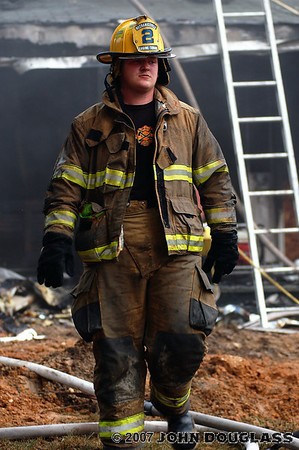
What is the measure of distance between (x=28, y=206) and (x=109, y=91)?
24.0 ft

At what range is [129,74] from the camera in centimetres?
425

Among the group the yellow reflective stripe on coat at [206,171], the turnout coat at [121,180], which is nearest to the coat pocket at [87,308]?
the turnout coat at [121,180]

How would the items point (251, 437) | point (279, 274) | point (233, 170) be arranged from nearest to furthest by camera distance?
point (251, 437) < point (279, 274) < point (233, 170)

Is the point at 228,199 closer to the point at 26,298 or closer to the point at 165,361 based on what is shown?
the point at 165,361

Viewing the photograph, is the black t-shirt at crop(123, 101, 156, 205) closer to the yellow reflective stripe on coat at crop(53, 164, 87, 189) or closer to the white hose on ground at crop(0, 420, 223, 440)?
the yellow reflective stripe on coat at crop(53, 164, 87, 189)

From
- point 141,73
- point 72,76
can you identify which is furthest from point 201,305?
point 72,76

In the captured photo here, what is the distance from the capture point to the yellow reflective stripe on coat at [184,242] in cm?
411

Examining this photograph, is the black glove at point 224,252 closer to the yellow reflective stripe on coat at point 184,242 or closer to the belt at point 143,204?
the yellow reflective stripe on coat at point 184,242

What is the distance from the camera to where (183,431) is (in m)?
4.31

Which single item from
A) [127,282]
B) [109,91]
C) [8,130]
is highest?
[8,130]

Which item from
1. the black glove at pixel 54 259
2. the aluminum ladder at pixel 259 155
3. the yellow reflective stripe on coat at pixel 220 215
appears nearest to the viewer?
the black glove at pixel 54 259

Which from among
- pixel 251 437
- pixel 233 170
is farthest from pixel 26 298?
pixel 251 437

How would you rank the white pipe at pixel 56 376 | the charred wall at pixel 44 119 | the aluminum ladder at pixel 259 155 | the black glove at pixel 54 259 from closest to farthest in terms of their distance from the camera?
the black glove at pixel 54 259, the white pipe at pixel 56 376, the aluminum ladder at pixel 259 155, the charred wall at pixel 44 119

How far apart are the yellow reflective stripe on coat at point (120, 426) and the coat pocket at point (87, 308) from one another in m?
0.43
